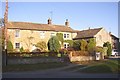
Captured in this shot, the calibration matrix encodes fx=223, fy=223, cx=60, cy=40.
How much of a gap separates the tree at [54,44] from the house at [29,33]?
3878 mm

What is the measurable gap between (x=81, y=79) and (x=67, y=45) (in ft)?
116

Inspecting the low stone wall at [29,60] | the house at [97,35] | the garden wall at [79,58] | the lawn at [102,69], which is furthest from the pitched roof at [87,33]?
the lawn at [102,69]

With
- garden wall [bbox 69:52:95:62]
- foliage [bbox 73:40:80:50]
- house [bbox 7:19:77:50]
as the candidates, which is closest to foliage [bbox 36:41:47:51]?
house [bbox 7:19:77:50]

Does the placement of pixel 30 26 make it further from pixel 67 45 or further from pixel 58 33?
pixel 67 45

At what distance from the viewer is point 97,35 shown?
176 feet

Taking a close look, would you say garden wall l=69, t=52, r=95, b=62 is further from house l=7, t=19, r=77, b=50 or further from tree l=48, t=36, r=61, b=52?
house l=7, t=19, r=77, b=50

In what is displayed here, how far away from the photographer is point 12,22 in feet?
163

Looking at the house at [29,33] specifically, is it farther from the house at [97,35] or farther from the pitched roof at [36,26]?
the house at [97,35]

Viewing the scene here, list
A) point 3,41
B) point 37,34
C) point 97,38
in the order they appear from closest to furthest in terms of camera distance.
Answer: point 3,41 < point 37,34 < point 97,38

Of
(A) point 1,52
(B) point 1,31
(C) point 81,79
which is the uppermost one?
(B) point 1,31

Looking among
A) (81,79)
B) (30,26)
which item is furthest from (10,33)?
(81,79)

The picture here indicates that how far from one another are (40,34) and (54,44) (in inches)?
216

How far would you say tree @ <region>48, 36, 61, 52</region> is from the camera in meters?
46.4

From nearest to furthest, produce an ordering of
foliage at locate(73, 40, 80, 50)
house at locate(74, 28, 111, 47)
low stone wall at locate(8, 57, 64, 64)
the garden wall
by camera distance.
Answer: low stone wall at locate(8, 57, 64, 64), the garden wall, foliage at locate(73, 40, 80, 50), house at locate(74, 28, 111, 47)
